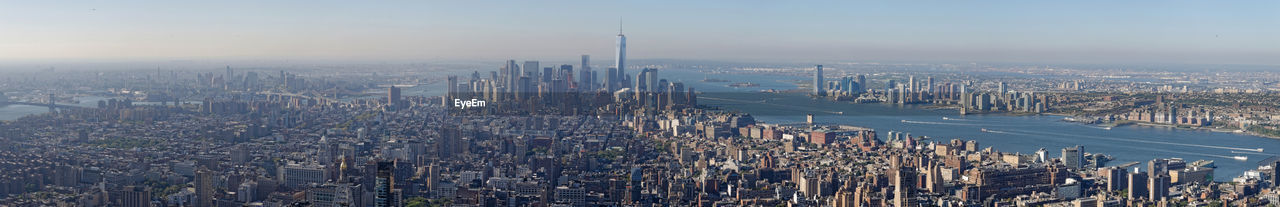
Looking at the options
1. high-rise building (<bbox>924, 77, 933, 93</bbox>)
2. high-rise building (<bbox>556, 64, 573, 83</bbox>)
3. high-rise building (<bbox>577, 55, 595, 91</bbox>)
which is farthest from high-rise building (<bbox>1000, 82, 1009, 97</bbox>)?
high-rise building (<bbox>556, 64, 573, 83</bbox>)

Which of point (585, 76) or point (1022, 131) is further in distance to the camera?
point (585, 76)

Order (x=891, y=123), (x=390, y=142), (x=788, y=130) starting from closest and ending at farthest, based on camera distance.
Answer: (x=390, y=142) < (x=788, y=130) < (x=891, y=123)

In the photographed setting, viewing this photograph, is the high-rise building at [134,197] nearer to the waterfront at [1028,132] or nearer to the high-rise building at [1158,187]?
the high-rise building at [1158,187]

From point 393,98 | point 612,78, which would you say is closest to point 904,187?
point 393,98

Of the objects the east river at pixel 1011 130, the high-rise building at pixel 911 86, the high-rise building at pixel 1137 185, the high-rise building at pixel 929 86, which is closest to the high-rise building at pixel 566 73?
the east river at pixel 1011 130

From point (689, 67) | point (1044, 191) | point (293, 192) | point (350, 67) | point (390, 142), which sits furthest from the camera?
point (689, 67)

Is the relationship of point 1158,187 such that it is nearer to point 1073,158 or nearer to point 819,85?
point 1073,158

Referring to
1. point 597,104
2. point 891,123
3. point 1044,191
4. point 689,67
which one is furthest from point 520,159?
point 689,67

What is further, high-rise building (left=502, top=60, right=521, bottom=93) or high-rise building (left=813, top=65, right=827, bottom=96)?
high-rise building (left=813, top=65, right=827, bottom=96)

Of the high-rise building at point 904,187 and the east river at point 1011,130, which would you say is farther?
the east river at point 1011,130

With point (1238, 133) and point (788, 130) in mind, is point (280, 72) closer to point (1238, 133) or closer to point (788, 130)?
point (788, 130)

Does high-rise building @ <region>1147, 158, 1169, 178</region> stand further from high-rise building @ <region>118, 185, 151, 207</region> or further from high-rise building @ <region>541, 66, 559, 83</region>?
high-rise building @ <region>541, 66, 559, 83</region>
